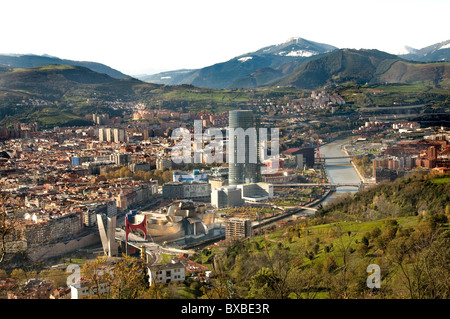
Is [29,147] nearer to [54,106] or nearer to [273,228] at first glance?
[54,106]

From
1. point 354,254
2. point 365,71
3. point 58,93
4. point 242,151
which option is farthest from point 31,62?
point 354,254

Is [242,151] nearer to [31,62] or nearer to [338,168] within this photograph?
[338,168]

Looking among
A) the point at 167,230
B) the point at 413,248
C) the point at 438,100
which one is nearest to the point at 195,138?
the point at 438,100

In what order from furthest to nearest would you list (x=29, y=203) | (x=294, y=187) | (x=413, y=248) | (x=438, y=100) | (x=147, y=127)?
(x=147, y=127), (x=438, y=100), (x=294, y=187), (x=29, y=203), (x=413, y=248)

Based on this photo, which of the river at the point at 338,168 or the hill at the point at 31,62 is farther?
the hill at the point at 31,62

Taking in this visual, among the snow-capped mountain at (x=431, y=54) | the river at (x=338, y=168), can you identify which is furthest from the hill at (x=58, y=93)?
the snow-capped mountain at (x=431, y=54)

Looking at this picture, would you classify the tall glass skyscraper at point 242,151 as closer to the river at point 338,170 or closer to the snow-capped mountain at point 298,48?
the river at point 338,170

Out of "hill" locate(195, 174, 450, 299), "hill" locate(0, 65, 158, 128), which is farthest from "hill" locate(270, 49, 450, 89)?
"hill" locate(195, 174, 450, 299)
